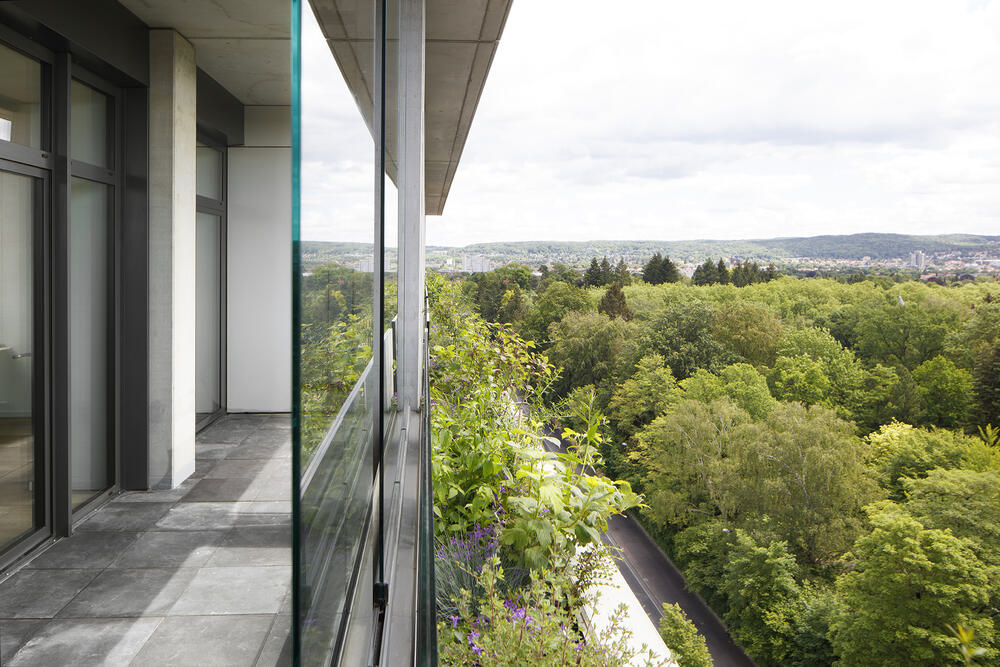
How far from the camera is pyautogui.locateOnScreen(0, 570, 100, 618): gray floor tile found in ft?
8.76

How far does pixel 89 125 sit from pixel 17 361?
1559 millimetres

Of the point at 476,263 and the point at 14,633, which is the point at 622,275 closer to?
the point at 476,263

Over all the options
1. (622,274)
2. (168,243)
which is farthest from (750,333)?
(168,243)

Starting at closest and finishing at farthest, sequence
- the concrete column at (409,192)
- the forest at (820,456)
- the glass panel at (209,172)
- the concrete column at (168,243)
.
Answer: the concrete column at (409,192), the concrete column at (168,243), the glass panel at (209,172), the forest at (820,456)

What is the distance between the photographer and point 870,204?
72.4 metres

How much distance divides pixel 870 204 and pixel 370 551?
83.0m

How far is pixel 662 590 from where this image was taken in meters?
25.9

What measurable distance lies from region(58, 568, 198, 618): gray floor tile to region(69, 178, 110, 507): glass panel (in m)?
1.06

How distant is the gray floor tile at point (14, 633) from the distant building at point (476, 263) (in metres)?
28.9

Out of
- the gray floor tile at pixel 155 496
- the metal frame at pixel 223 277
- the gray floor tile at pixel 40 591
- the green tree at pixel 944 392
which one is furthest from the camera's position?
the green tree at pixel 944 392

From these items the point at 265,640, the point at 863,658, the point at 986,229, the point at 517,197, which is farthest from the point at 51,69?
the point at 986,229

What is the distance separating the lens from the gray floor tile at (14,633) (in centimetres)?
234

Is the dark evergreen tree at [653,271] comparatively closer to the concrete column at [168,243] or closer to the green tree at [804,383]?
the green tree at [804,383]

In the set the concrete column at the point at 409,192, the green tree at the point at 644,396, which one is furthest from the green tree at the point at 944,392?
the concrete column at the point at 409,192
